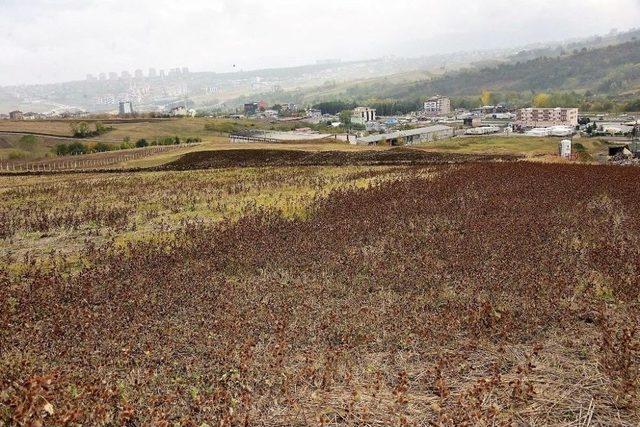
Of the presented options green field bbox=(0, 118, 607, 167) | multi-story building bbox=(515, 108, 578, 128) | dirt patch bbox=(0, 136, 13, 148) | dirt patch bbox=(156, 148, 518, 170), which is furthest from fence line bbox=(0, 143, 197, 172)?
multi-story building bbox=(515, 108, 578, 128)

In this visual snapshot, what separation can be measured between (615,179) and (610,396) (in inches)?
802

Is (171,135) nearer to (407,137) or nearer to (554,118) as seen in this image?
(407,137)

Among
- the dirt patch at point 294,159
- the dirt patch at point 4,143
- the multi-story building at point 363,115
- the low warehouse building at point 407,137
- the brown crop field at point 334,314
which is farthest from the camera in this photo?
the multi-story building at point 363,115

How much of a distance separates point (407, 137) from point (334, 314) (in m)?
98.0

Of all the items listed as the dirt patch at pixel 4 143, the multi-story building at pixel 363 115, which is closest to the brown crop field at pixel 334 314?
the dirt patch at pixel 4 143

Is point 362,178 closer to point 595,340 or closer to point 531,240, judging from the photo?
point 531,240

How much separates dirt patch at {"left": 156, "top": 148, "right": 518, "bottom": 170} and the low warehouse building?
145 feet

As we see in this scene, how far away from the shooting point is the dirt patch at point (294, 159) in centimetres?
4269

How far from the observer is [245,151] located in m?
54.5

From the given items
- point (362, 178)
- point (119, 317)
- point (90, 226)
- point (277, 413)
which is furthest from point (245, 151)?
point (277, 413)

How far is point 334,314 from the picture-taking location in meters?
9.53

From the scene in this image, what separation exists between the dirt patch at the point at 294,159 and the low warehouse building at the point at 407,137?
145 ft

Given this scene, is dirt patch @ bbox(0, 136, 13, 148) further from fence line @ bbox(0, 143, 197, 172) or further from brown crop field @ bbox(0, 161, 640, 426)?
brown crop field @ bbox(0, 161, 640, 426)

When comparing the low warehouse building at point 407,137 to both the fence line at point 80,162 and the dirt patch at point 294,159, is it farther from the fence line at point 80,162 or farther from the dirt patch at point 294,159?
the dirt patch at point 294,159
